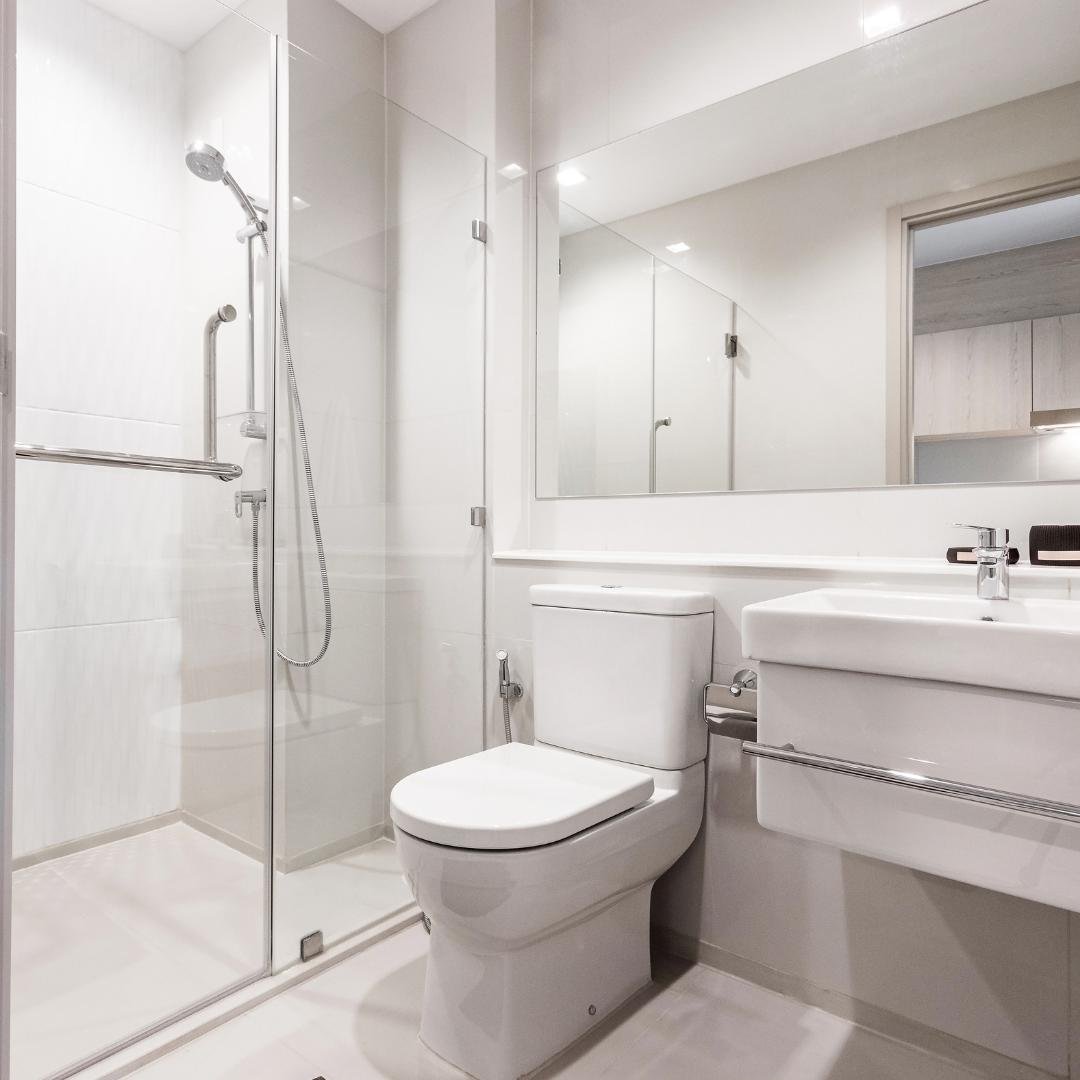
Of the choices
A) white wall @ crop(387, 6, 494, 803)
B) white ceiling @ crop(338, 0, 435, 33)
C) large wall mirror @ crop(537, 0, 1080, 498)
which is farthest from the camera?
white ceiling @ crop(338, 0, 435, 33)

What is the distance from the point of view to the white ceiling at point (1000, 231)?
141 centimetres

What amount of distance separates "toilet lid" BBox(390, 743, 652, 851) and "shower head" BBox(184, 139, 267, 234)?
119 cm

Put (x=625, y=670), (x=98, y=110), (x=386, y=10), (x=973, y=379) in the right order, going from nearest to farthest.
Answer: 1. (x=98, y=110)
2. (x=973, y=379)
3. (x=625, y=670)
4. (x=386, y=10)

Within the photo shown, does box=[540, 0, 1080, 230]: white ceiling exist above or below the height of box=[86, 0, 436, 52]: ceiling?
below

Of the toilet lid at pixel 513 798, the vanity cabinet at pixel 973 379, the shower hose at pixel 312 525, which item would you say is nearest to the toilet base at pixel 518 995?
the toilet lid at pixel 513 798

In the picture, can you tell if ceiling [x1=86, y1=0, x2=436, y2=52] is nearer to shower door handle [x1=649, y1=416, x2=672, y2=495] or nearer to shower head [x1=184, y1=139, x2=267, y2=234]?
shower head [x1=184, y1=139, x2=267, y2=234]

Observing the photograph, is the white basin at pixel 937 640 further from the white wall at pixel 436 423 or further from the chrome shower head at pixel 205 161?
the chrome shower head at pixel 205 161

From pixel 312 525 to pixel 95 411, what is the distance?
467 millimetres

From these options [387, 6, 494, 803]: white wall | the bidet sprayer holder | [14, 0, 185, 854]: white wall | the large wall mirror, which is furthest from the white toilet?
[14, 0, 185, 854]: white wall

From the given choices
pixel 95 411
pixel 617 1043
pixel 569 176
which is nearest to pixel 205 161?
pixel 95 411

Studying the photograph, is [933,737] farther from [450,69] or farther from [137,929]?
[450,69]

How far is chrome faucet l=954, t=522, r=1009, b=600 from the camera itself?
1225 mm

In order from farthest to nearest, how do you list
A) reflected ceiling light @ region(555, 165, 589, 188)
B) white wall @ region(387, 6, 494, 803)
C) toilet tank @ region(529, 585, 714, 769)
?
reflected ceiling light @ region(555, 165, 589, 188) → white wall @ region(387, 6, 494, 803) → toilet tank @ region(529, 585, 714, 769)

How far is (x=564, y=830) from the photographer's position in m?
1.25
